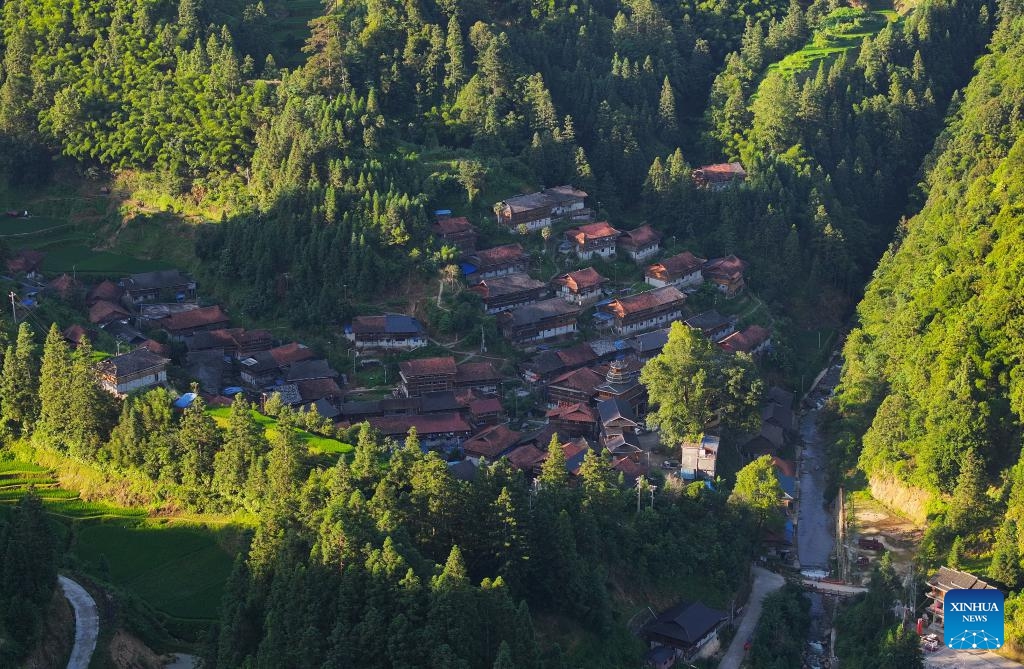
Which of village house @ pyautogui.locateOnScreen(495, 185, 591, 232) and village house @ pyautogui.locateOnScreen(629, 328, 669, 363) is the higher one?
village house @ pyautogui.locateOnScreen(495, 185, 591, 232)

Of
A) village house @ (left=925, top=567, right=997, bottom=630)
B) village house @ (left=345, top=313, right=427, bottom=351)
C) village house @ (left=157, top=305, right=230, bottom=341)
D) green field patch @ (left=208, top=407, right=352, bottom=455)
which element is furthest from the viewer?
village house @ (left=157, top=305, right=230, bottom=341)

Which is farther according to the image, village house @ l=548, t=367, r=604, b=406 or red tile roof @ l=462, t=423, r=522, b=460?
village house @ l=548, t=367, r=604, b=406

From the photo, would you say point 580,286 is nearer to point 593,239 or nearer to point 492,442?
point 593,239

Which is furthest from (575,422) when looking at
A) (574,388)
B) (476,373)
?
(476,373)

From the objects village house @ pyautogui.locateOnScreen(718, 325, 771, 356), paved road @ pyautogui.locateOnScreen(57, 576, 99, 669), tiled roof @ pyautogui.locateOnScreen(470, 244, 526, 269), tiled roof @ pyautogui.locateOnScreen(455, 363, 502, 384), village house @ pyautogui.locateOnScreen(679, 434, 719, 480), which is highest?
tiled roof @ pyautogui.locateOnScreen(470, 244, 526, 269)

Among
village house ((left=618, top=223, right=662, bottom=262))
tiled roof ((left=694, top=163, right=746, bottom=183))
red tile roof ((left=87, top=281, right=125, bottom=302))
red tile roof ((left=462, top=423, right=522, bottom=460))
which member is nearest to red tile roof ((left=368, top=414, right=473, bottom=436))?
red tile roof ((left=462, top=423, right=522, bottom=460))

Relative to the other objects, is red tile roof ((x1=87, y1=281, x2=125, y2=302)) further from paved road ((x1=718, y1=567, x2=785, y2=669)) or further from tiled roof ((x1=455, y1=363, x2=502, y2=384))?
paved road ((x1=718, y1=567, x2=785, y2=669))
